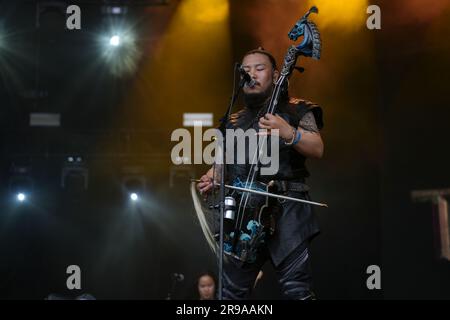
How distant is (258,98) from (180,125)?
532 cm

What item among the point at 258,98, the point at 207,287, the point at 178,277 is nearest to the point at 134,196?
the point at 178,277

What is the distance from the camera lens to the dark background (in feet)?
24.6

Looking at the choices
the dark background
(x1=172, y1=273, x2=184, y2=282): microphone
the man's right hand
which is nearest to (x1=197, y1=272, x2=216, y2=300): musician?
the dark background

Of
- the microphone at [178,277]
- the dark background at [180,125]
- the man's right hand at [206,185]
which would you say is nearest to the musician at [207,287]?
the dark background at [180,125]

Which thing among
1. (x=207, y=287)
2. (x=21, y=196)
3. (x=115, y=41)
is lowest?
(x=207, y=287)

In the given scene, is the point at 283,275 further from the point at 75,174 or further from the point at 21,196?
the point at 21,196

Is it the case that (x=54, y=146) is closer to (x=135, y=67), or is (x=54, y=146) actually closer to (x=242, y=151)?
(x=135, y=67)

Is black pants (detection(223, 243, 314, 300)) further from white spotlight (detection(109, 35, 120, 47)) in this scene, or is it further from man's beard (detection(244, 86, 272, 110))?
white spotlight (detection(109, 35, 120, 47))

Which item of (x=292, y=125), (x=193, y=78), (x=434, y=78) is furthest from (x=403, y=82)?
(x=292, y=125)

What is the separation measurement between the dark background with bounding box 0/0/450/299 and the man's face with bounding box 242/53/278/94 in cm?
375

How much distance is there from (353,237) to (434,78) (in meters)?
2.24

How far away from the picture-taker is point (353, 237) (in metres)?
7.94

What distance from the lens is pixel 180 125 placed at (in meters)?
9.02

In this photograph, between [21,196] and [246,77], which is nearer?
[246,77]
